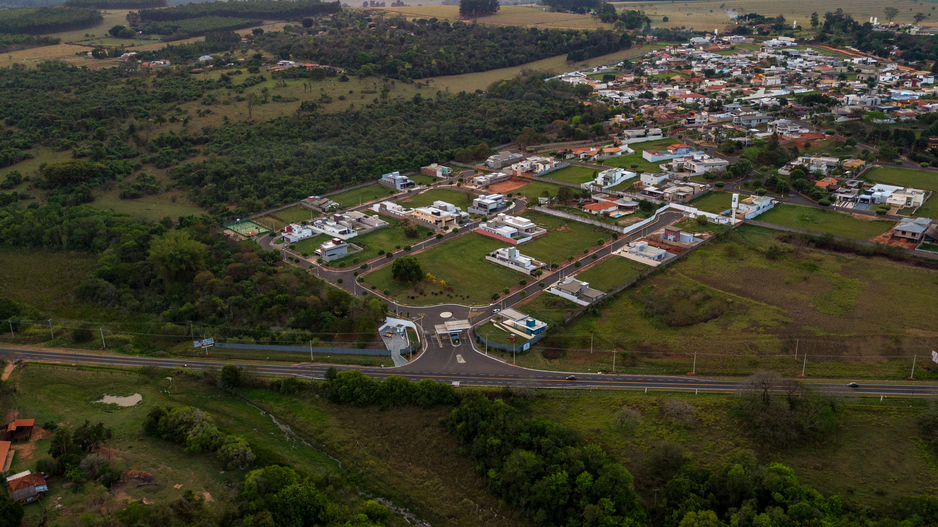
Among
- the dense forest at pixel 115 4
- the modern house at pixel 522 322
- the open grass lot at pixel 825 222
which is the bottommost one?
the modern house at pixel 522 322

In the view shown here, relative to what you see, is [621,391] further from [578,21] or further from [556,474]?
[578,21]

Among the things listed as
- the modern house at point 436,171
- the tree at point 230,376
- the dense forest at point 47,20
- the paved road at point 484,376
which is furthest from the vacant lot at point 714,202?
the dense forest at point 47,20

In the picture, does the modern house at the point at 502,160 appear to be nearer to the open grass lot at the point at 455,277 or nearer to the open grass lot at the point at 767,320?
the open grass lot at the point at 455,277

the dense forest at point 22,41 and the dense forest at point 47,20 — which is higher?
the dense forest at point 47,20

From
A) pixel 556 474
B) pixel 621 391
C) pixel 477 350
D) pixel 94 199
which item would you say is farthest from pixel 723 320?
pixel 94 199

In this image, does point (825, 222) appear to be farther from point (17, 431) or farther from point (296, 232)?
point (17, 431)

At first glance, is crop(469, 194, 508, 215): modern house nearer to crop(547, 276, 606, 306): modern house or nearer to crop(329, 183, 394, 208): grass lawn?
crop(329, 183, 394, 208): grass lawn

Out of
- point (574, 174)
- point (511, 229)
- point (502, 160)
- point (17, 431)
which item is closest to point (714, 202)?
point (574, 174)
